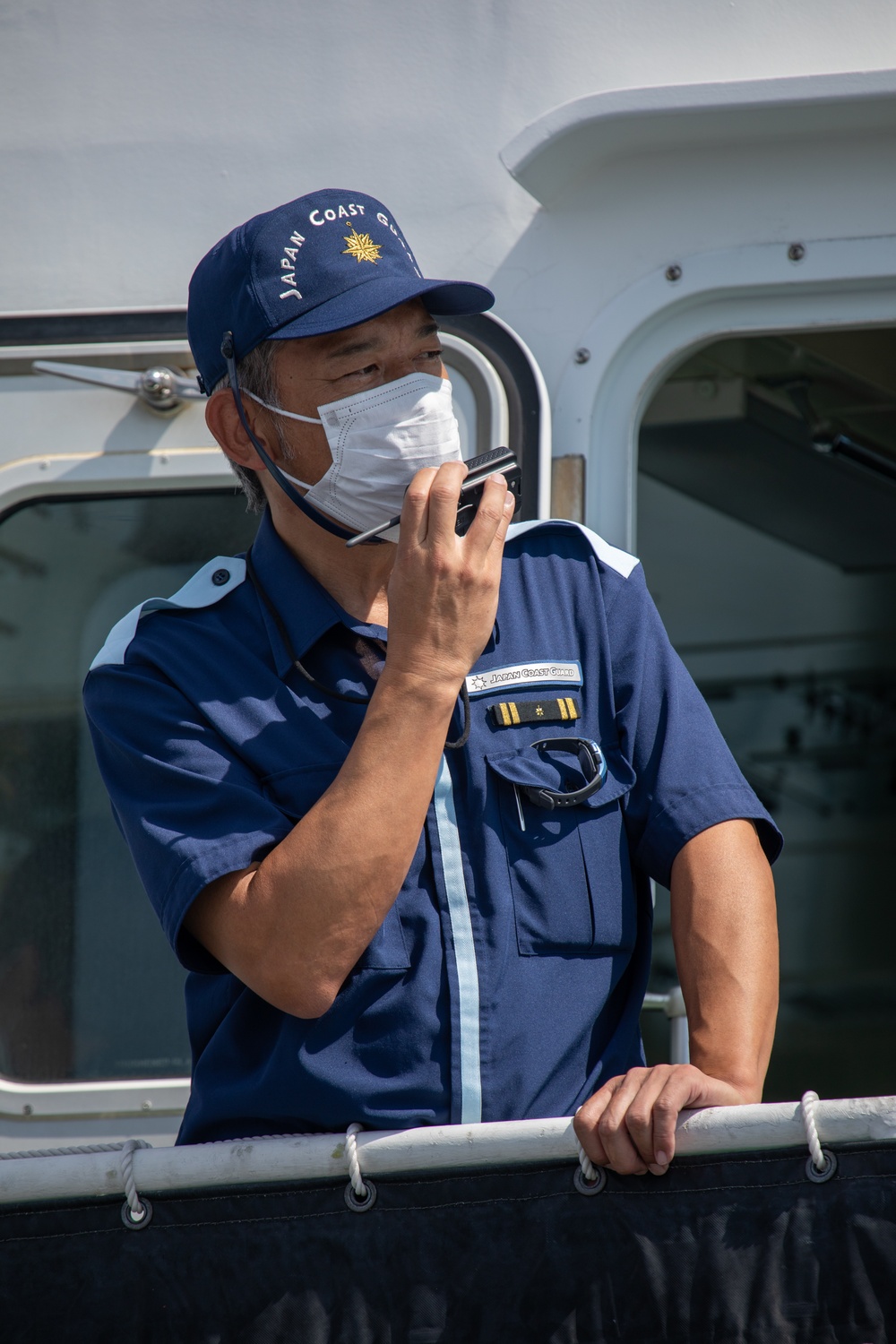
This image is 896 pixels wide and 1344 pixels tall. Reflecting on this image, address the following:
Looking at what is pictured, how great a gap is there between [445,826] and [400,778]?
0.52 feet

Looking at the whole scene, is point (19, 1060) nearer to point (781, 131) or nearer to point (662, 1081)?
point (662, 1081)

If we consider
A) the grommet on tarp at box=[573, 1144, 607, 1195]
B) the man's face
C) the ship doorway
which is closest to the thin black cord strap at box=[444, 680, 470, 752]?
the man's face

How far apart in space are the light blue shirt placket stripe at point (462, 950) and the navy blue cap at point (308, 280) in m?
0.55

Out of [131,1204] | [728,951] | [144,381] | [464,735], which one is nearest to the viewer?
[131,1204]

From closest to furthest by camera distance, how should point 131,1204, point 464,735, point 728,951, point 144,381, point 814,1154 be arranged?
1. point 814,1154
2. point 131,1204
3. point 728,951
4. point 464,735
5. point 144,381

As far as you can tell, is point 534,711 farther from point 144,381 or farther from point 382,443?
point 144,381

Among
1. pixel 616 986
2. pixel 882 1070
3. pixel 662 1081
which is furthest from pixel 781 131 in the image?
pixel 882 1070

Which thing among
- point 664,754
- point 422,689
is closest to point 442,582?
point 422,689

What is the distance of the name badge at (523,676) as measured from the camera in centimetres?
150

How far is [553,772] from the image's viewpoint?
1450 mm

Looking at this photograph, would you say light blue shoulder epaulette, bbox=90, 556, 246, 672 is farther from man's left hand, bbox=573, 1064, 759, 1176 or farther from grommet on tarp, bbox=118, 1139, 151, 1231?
man's left hand, bbox=573, 1064, 759, 1176

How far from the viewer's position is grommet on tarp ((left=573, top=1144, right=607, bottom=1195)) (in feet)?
3.87

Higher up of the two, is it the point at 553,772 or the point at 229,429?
the point at 229,429

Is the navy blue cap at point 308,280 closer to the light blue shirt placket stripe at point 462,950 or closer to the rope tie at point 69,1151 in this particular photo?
the light blue shirt placket stripe at point 462,950
